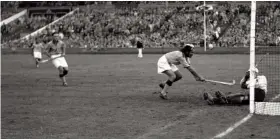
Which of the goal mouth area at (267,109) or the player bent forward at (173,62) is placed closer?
the goal mouth area at (267,109)

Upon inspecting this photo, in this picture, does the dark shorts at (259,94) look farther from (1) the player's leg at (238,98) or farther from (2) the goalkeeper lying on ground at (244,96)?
(1) the player's leg at (238,98)

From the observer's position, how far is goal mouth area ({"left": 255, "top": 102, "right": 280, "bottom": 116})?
10180mm

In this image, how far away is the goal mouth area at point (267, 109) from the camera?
33.4 feet

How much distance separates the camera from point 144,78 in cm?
1931

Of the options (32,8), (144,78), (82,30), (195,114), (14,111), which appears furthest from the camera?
(32,8)

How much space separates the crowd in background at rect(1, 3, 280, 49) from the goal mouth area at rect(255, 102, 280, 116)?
28551mm

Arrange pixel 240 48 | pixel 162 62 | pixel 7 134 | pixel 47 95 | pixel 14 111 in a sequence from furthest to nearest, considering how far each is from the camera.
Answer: pixel 240 48
pixel 47 95
pixel 162 62
pixel 14 111
pixel 7 134

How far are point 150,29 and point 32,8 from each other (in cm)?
2053

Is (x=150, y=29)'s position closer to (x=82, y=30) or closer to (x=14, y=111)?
(x=82, y=30)

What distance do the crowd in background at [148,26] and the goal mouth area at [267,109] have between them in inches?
1124

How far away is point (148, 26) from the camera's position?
48.0 metres

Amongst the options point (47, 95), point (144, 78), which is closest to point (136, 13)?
point (144, 78)

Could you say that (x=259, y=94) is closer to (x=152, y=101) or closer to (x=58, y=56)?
(x=152, y=101)

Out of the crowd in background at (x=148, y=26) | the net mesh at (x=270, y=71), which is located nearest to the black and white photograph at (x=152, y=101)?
the net mesh at (x=270, y=71)
